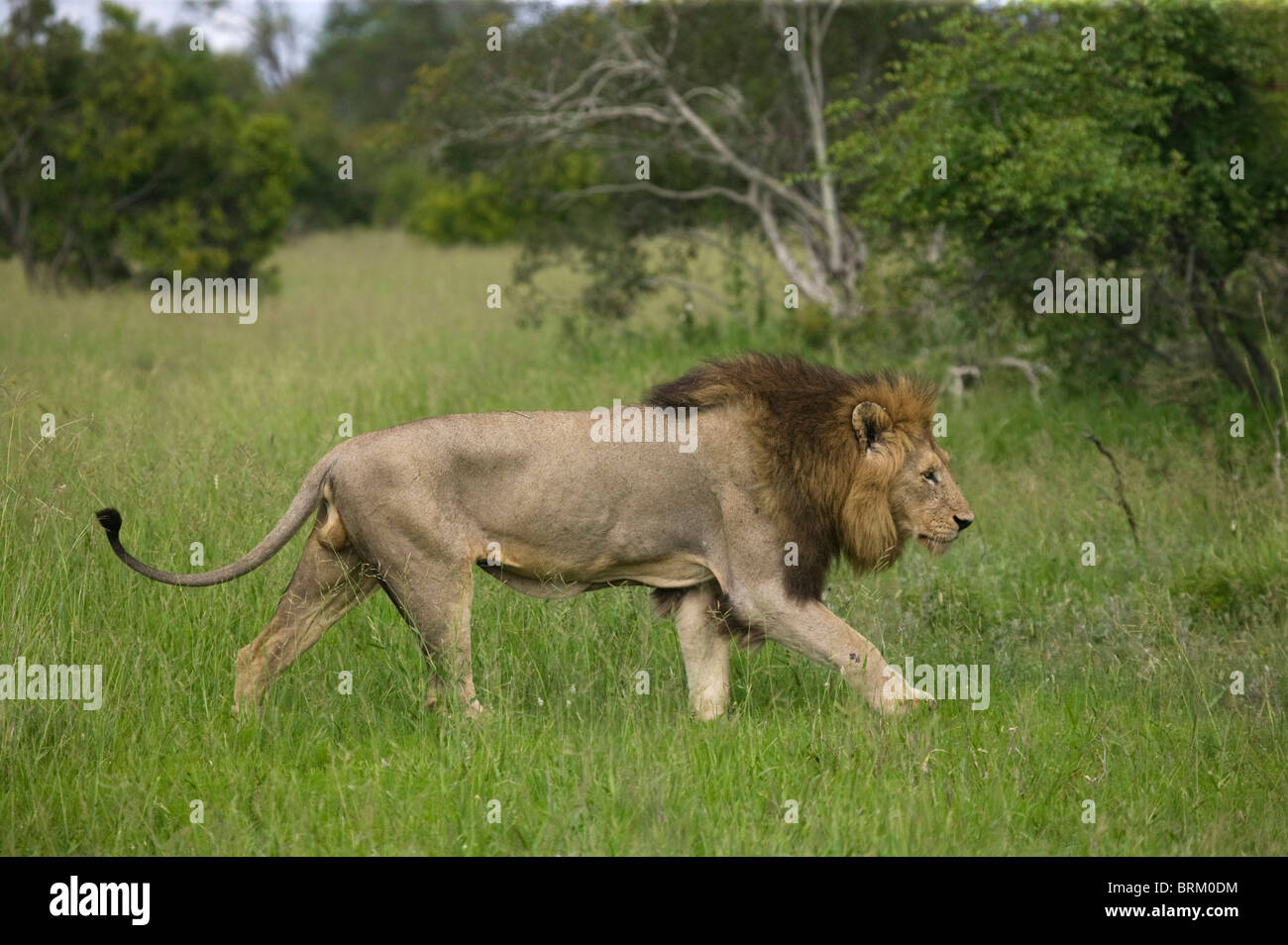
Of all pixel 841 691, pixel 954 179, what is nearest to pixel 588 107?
pixel 954 179

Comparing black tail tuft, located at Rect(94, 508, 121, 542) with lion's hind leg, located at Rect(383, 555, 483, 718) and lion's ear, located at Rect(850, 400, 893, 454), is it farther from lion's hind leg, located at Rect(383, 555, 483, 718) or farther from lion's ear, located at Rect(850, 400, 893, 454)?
lion's ear, located at Rect(850, 400, 893, 454)

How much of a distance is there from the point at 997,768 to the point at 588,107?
9.64 meters

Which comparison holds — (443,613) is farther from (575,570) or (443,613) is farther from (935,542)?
(935,542)

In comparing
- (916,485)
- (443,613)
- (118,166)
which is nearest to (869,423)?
(916,485)

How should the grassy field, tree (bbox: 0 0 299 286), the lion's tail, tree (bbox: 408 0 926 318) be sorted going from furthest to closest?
1. tree (bbox: 0 0 299 286)
2. tree (bbox: 408 0 926 318)
3. the lion's tail
4. the grassy field

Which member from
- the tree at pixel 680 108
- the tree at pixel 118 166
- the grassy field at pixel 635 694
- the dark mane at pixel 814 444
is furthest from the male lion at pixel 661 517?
the tree at pixel 118 166

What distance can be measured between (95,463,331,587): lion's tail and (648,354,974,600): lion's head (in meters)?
1.35

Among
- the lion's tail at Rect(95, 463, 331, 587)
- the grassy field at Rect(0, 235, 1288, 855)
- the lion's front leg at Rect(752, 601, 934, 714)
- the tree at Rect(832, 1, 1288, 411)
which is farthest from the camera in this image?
the tree at Rect(832, 1, 1288, 411)

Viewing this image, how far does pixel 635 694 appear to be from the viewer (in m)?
5.52

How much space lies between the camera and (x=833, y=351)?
11.5 meters

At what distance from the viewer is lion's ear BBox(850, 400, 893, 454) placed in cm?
552

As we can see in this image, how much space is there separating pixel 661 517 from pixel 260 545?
1462 millimetres

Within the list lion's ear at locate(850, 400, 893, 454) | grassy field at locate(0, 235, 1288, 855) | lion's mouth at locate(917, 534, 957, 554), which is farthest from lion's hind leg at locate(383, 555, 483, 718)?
lion's mouth at locate(917, 534, 957, 554)
